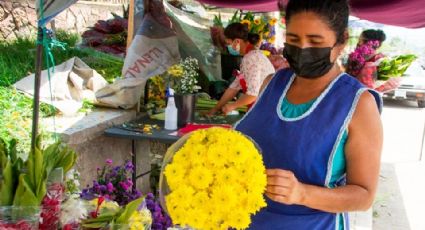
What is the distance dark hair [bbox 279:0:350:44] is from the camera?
1342 millimetres

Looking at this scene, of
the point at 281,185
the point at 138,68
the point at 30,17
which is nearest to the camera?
the point at 281,185

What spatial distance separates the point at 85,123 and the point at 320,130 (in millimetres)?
2609

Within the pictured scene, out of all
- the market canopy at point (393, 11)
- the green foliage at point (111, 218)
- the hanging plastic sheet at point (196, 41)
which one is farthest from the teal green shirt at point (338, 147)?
the hanging plastic sheet at point (196, 41)

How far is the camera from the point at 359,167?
4.27 ft

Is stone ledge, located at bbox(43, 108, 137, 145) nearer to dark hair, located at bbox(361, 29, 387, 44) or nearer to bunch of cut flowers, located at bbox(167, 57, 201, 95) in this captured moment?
bunch of cut flowers, located at bbox(167, 57, 201, 95)

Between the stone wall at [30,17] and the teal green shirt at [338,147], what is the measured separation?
19.0 feet

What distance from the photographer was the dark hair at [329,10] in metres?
1.34

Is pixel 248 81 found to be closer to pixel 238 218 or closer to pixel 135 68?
pixel 135 68

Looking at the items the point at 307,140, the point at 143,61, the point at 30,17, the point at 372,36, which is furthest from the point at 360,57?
the point at 30,17

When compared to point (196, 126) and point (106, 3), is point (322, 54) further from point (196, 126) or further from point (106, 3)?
A: point (106, 3)

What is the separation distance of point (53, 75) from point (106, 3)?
4828mm

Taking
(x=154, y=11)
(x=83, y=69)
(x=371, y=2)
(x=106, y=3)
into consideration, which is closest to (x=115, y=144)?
(x=83, y=69)

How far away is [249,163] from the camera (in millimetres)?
1093

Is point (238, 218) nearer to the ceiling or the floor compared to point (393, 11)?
nearer to the floor
